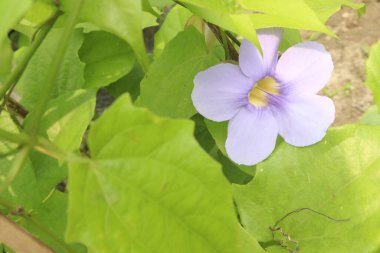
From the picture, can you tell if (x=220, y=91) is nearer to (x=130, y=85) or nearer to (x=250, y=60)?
(x=250, y=60)

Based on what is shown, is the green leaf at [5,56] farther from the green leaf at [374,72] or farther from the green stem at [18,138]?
the green leaf at [374,72]

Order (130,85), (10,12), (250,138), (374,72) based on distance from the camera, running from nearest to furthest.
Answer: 1. (10,12)
2. (250,138)
3. (374,72)
4. (130,85)

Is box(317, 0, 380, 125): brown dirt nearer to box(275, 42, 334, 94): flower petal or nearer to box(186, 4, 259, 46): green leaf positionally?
box(275, 42, 334, 94): flower petal

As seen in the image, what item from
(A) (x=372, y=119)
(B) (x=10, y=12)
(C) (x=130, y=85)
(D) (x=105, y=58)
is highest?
(B) (x=10, y=12)

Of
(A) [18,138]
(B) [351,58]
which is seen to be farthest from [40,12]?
(B) [351,58]

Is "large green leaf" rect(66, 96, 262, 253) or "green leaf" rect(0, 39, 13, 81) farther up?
"green leaf" rect(0, 39, 13, 81)

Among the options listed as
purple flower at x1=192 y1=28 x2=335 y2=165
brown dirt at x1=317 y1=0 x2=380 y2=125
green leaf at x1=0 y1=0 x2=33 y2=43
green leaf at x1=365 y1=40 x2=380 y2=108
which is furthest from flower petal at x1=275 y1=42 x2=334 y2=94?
brown dirt at x1=317 y1=0 x2=380 y2=125

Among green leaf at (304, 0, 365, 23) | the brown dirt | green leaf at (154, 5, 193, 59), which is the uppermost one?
green leaf at (304, 0, 365, 23)
